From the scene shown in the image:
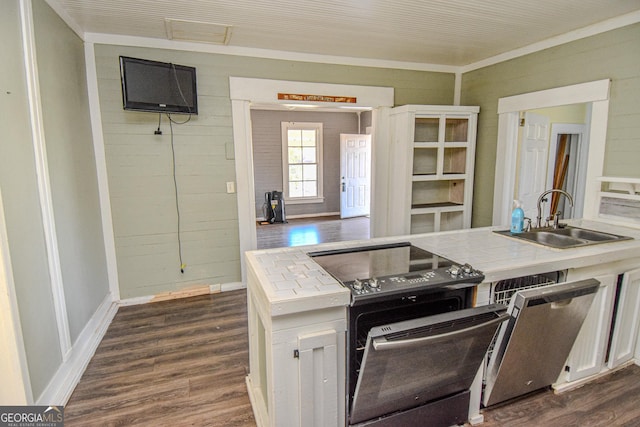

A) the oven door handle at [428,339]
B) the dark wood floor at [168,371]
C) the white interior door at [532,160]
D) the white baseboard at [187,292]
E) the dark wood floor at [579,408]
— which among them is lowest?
the dark wood floor at [579,408]

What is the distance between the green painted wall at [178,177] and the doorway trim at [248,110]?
7cm

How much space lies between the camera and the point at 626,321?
7.23 feet

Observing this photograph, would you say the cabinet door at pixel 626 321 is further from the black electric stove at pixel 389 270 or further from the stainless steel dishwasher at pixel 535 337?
the black electric stove at pixel 389 270

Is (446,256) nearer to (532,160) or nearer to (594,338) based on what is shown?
(594,338)

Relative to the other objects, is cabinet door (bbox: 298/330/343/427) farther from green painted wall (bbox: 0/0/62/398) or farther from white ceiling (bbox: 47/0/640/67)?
white ceiling (bbox: 47/0/640/67)

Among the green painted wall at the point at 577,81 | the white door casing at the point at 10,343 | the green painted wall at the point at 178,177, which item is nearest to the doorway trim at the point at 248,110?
the green painted wall at the point at 178,177

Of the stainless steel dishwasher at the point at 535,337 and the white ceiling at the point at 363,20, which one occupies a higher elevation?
the white ceiling at the point at 363,20

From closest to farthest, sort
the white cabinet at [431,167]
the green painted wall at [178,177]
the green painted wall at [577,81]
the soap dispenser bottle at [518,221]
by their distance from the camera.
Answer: the soap dispenser bottle at [518,221]
the green painted wall at [577,81]
the green painted wall at [178,177]
the white cabinet at [431,167]

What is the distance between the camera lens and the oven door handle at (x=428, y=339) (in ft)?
4.15

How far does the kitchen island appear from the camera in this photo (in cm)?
135

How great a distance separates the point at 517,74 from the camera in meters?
3.52

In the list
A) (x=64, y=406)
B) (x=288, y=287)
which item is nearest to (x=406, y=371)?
(x=288, y=287)

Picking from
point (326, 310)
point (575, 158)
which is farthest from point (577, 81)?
point (326, 310)

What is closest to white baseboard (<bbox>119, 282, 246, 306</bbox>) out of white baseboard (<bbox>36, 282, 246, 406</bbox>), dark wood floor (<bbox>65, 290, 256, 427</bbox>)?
white baseboard (<bbox>36, 282, 246, 406</bbox>)
